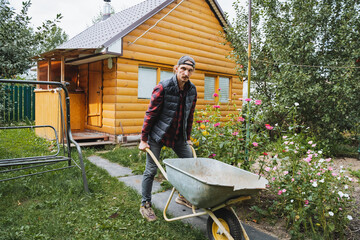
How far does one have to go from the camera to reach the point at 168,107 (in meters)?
2.87

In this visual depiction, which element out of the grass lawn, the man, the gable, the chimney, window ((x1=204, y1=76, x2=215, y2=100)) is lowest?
the grass lawn

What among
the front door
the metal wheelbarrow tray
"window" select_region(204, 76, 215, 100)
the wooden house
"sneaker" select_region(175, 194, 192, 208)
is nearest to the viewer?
the metal wheelbarrow tray

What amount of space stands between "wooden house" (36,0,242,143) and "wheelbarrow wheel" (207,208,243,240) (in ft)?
16.7

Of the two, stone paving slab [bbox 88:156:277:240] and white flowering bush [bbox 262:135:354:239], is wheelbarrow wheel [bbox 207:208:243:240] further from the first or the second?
white flowering bush [bbox 262:135:354:239]

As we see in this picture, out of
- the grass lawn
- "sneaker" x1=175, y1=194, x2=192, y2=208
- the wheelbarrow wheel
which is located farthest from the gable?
the wheelbarrow wheel

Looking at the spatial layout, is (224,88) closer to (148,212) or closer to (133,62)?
(133,62)

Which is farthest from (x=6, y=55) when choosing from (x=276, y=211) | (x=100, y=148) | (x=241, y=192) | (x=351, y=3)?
(x=351, y=3)

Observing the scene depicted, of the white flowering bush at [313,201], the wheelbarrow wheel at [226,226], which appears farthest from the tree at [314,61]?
the wheelbarrow wheel at [226,226]

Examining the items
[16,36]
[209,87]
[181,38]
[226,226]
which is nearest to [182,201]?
[226,226]

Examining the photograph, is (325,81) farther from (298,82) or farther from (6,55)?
(6,55)

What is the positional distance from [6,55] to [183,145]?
363cm

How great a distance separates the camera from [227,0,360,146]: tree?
16.8 ft

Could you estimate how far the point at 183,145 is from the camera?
10.3 feet

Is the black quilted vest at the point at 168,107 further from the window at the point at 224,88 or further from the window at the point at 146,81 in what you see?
the window at the point at 224,88
